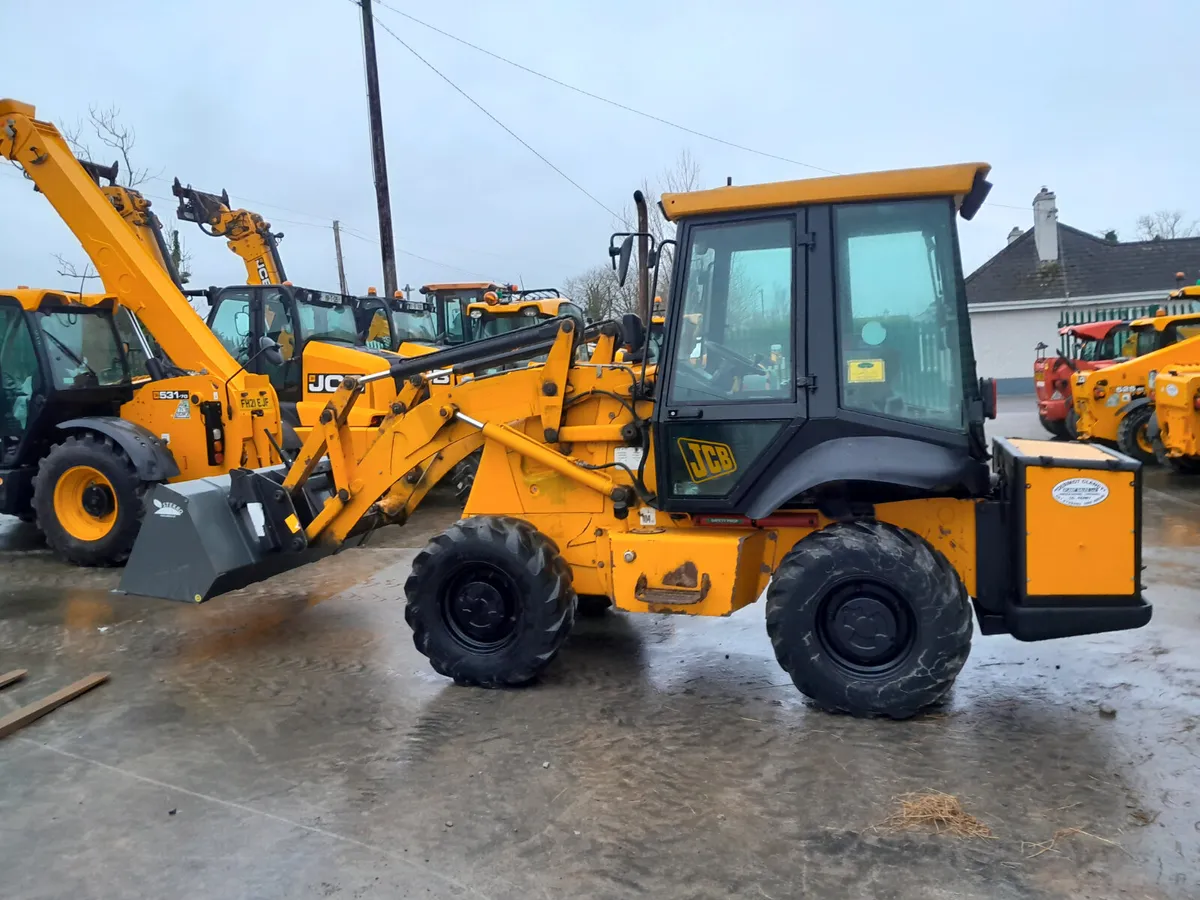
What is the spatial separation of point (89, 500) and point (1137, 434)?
11963 mm

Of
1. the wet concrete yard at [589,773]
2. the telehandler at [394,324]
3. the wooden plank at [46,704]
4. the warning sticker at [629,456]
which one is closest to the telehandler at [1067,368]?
the wet concrete yard at [589,773]

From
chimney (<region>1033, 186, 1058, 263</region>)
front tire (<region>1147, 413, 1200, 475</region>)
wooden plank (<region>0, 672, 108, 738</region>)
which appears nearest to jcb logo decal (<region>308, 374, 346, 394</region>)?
wooden plank (<region>0, 672, 108, 738</region>)

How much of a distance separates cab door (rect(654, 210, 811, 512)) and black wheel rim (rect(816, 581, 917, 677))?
2.13ft

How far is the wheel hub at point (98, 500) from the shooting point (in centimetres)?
779

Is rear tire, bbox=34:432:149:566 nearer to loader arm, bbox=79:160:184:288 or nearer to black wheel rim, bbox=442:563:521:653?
loader arm, bbox=79:160:184:288

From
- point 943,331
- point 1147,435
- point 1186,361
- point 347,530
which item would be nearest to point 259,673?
point 347,530

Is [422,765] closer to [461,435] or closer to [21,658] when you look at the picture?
[461,435]

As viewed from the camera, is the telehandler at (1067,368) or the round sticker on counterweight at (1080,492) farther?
the telehandler at (1067,368)

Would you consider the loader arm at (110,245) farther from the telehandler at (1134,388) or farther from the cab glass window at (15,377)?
the telehandler at (1134,388)

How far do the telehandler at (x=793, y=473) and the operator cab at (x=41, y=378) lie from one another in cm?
471

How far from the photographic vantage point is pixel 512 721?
433cm

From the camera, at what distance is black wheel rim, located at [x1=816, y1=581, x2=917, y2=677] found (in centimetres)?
404

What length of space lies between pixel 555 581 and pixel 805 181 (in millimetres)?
2241

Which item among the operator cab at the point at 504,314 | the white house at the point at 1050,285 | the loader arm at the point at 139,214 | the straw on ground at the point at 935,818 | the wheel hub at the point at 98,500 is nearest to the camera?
the straw on ground at the point at 935,818
